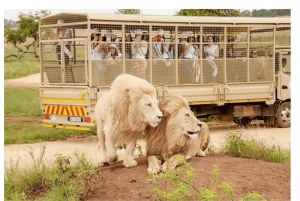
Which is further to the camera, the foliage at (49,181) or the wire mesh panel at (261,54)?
the wire mesh panel at (261,54)

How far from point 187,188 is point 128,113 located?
42.9 inches

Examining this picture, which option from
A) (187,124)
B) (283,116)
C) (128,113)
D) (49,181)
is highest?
(128,113)

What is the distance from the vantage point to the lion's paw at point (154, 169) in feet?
21.8

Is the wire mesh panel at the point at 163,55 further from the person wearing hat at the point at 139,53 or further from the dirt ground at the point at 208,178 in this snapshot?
the dirt ground at the point at 208,178

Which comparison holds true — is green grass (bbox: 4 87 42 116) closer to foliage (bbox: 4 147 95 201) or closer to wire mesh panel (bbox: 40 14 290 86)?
wire mesh panel (bbox: 40 14 290 86)

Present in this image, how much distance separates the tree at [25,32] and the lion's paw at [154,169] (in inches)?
122

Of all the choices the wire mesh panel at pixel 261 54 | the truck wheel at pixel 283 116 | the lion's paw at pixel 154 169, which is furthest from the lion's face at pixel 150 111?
the truck wheel at pixel 283 116

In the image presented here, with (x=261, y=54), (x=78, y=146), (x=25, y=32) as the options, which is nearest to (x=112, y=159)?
(x=78, y=146)

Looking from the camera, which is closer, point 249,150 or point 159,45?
point 249,150

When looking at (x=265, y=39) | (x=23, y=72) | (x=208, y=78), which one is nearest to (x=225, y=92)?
(x=208, y=78)

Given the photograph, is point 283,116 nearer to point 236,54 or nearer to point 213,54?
point 236,54

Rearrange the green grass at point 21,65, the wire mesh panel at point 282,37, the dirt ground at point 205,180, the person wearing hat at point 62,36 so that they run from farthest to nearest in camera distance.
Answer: the wire mesh panel at point 282,37
the green grass at point 21,65
the person wearing hat at point 62,36
the dirt ground at point 205,180

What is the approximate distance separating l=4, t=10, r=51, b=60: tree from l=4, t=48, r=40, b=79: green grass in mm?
101

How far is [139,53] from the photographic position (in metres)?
10.2
